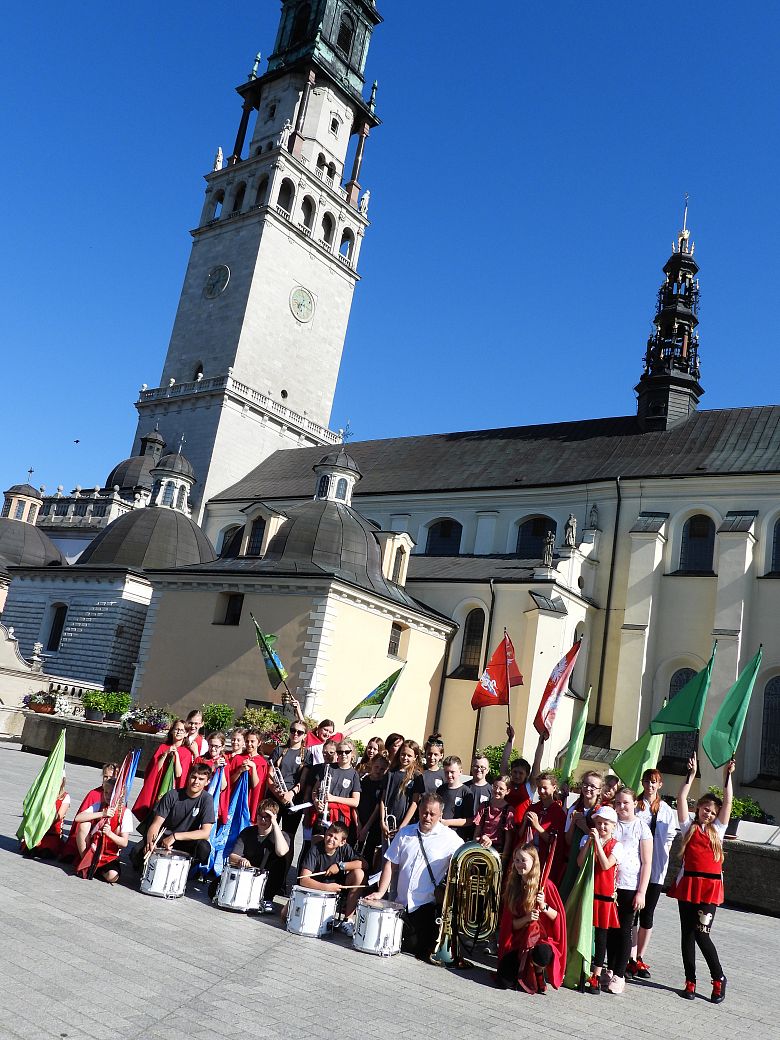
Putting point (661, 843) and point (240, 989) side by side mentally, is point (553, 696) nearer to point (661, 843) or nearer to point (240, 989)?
point (661, 843)

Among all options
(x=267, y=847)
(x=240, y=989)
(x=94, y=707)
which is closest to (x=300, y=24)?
(x=94, y=707)

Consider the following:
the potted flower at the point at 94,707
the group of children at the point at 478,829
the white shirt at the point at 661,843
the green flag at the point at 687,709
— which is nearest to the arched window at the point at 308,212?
the potted flower at the point at 94,707

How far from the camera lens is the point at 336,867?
9242mm

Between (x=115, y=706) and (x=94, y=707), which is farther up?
(x=115, y=706)

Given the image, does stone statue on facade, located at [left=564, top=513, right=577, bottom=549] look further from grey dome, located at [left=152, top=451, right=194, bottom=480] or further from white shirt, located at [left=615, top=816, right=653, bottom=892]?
white shirt, located at [left=615, top=816, right=653, bottom=892]

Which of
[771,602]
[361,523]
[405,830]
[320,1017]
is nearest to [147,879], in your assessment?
[405,830]

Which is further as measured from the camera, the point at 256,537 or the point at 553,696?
the point at 256,537

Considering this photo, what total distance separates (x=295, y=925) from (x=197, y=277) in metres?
49.2

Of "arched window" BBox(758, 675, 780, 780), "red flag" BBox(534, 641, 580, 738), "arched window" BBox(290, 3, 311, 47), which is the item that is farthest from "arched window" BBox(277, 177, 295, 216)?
"red flag" BBox(534, 641, 580, 738)

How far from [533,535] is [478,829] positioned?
89.0 feet

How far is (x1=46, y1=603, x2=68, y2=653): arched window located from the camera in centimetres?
3584

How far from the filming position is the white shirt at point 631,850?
27.3ft

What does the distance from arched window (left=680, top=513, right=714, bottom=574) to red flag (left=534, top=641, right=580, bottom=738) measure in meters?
18.7

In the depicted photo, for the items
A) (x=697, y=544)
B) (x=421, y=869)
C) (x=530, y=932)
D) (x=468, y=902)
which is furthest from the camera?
(x=697, y=544)
